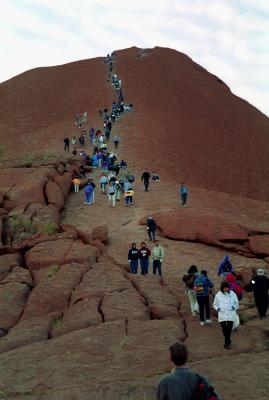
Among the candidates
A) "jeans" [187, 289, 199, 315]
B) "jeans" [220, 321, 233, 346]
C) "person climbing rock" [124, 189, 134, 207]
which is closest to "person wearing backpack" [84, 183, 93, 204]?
"person climbing rock" [124, 189, 134, 207]

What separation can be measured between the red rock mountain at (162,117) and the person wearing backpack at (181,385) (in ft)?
137

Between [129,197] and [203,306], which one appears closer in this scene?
[203,306]

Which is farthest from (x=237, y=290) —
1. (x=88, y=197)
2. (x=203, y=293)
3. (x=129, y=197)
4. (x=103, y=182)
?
(x=103, y=182)

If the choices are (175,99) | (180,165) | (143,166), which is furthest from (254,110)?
(143,166)

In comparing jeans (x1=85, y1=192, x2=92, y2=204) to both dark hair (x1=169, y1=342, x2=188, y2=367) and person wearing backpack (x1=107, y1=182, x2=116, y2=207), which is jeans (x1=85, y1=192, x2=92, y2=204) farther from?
dark hair (x1=169, y1=342, x2=188, y2=367)

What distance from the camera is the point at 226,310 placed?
1291 cm

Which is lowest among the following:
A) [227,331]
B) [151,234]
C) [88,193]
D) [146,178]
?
[227,331]

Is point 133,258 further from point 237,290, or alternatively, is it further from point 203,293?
point 203,293

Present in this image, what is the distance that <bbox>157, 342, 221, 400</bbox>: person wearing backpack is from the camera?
21.2 feet

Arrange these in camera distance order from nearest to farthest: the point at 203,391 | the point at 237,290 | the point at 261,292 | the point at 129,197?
the point at 203,391 < the point at 261,292 < the point at 237,290 < the point at 129,197

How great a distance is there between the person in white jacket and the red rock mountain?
35362 mm

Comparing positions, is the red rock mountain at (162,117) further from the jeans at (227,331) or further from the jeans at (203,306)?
the jeans at (227,331)

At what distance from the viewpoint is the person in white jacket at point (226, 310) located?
12.7 meters

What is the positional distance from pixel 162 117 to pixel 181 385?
62.6 m
